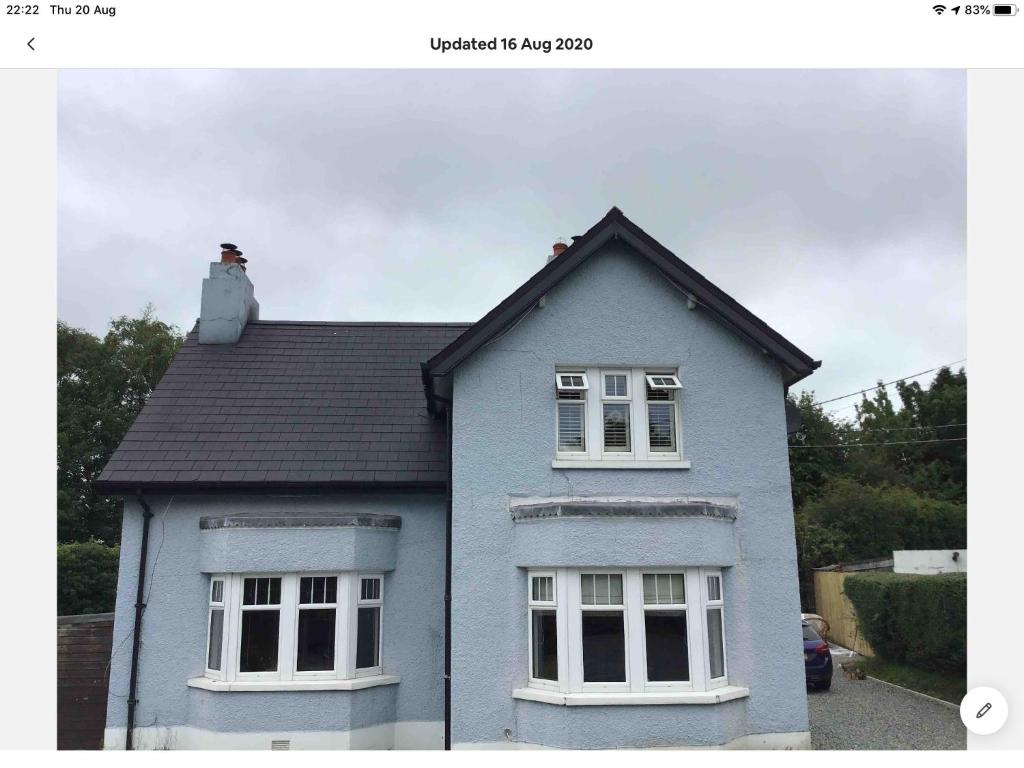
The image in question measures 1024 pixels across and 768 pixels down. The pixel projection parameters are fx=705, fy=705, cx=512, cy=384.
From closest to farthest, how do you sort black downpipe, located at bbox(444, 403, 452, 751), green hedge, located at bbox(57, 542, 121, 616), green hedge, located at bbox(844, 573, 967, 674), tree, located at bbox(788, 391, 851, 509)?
1. black downpipe, located at bbox(444, 403, 452, 751)
2. green hedge, located at bbox(844, 573, 967, 674)
3. green hedge, located at bbox(57, 542, 121, 616)
4. tree, located at bbox(788, 391, 851, 509)

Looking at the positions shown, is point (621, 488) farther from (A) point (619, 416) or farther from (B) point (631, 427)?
(A) point (619, 416)

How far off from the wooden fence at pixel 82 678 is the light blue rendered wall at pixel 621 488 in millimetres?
6397

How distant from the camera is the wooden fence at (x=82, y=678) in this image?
1159cm

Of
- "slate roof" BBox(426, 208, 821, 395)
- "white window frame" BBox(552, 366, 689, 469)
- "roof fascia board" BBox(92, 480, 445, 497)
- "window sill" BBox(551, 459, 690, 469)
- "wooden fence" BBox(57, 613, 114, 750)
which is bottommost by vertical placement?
"wooden fence" BBox(57, 613, 114, 750)

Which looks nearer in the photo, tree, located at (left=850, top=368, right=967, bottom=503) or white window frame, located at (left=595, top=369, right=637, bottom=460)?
white window frame, located at (left=595, top=369, right=637, bottom=460)

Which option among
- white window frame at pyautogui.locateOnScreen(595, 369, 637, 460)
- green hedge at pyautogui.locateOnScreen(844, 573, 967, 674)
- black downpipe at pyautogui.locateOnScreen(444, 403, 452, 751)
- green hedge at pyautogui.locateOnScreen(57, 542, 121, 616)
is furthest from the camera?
green hedge at pyautogui.locateOnScreen(57, 542, 121, 616)

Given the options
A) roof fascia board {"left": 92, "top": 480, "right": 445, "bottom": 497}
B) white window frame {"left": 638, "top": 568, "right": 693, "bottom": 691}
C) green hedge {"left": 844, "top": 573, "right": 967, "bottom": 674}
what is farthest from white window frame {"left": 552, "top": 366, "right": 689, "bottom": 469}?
green hedge {"left": 844, "top": 573, "right": 967, "bottom": 674}

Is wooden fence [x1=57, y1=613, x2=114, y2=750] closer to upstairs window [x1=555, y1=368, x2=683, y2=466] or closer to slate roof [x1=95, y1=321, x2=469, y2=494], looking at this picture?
slate roof [x1=95, y1=321, x2=469, y2=494]

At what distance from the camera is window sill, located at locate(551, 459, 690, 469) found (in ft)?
34.2

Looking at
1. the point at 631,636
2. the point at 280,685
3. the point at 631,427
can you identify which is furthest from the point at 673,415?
the point at 280,685

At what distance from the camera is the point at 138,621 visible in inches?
439

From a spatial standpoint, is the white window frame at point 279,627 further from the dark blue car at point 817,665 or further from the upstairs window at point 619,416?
the dark blue car at point 817,665

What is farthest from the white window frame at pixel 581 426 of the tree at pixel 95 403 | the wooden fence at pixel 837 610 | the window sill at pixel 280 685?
the tree at pixel 95 403

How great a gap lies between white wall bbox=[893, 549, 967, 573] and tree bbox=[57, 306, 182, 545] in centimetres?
3088
